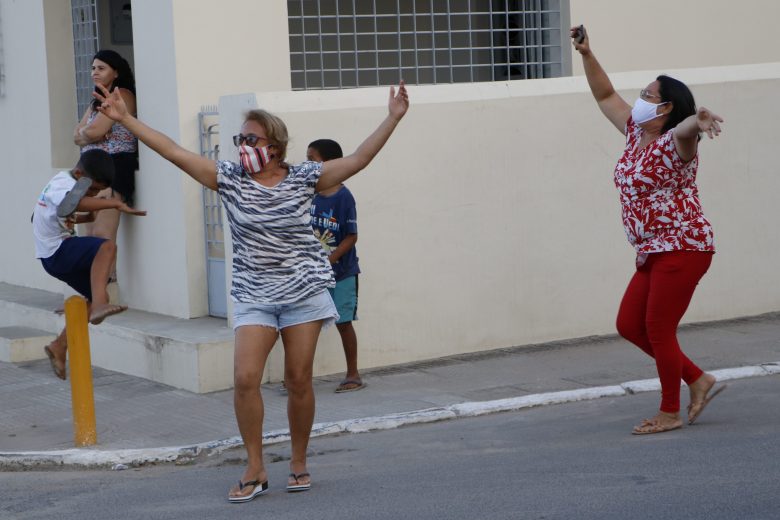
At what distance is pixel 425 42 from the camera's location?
1330 centimetres

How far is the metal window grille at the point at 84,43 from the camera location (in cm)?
1177

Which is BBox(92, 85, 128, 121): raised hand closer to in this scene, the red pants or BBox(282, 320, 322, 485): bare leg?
BBox(282, 320, 322, 485): bare leg

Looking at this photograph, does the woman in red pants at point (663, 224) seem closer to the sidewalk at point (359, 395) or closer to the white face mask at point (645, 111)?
the white face mask at point (645, 111)

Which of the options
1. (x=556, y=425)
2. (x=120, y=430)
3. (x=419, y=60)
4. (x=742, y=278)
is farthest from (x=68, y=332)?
(x=419, y=60)

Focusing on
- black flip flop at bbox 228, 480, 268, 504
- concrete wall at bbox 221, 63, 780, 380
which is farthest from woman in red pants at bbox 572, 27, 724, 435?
concrete wall at bbox 221, 63, 780, 380

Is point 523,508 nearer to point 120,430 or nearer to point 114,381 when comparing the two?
point 120,430

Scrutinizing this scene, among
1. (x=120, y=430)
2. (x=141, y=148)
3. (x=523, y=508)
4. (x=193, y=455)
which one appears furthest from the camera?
(x=141, y=148)

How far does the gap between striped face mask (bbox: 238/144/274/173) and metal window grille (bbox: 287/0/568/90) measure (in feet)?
20.6

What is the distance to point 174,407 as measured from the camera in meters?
8.41

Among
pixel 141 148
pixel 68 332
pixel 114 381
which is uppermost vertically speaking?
pixel 141 148

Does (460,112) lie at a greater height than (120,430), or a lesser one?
greater

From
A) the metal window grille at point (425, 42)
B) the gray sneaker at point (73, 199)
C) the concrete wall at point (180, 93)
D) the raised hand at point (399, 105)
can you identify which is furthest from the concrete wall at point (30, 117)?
the raised hand at point (399, 105)

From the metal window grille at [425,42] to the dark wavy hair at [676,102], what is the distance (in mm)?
5382

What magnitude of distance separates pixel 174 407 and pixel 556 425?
2599 mm
